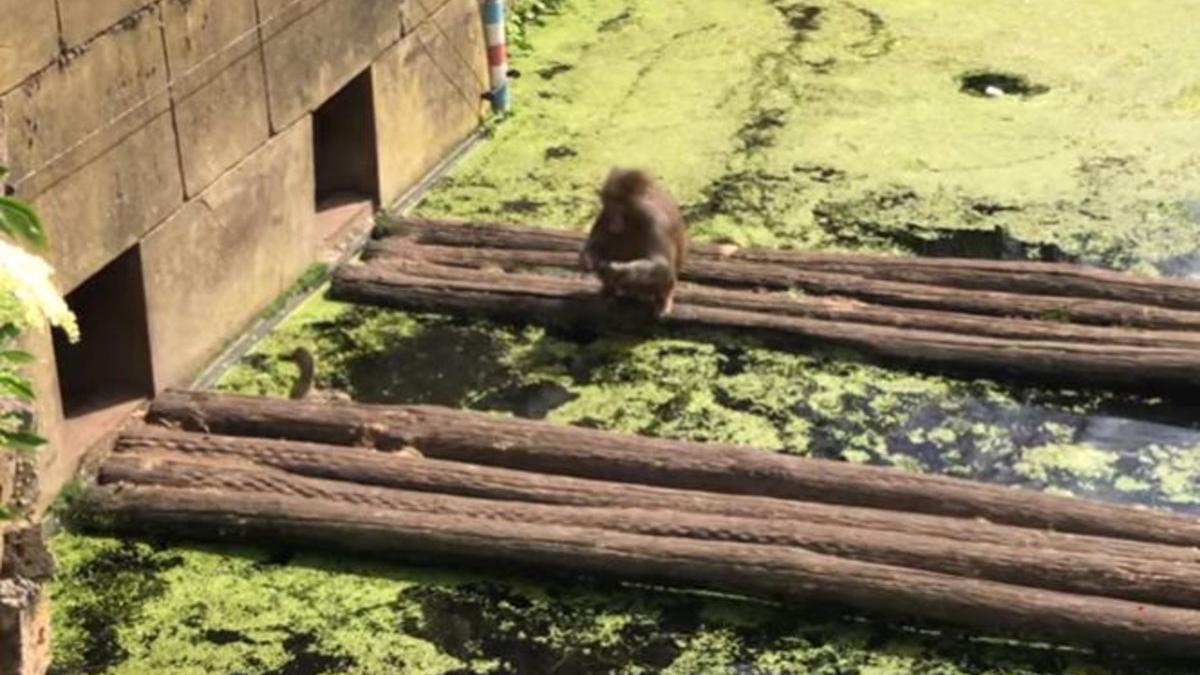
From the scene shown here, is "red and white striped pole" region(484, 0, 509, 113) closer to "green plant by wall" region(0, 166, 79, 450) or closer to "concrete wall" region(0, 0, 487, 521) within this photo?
"concrete wall" region(0, 0, 487, 521)

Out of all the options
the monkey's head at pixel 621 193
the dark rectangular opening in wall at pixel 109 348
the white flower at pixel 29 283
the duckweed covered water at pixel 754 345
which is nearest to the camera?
the white flower at pixel 29 283

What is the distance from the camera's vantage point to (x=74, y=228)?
6.71 m

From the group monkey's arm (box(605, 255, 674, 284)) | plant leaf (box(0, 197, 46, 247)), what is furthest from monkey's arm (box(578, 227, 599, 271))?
plant leaf (box(0, 197, 46, 247))

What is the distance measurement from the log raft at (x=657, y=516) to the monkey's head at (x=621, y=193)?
4.13 feet

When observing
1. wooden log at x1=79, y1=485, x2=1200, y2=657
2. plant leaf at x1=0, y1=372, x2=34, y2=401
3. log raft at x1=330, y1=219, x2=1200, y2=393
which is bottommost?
log raft at x1=330, y1=219, x2=1200, y2=393

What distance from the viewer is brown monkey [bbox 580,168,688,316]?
786cm

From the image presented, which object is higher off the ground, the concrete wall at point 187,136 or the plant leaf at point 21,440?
the plant leaf at point 21,440

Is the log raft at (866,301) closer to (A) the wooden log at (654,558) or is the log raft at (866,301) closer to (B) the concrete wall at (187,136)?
A: (B) the concrete wall at (187,136)

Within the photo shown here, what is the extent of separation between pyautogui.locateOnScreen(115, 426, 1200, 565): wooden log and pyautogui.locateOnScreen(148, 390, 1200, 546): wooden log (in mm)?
71

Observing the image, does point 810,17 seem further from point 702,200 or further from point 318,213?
point 318,213

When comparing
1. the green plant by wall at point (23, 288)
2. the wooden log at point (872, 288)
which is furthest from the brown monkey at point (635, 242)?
the green plant by wall at point (23, 288)

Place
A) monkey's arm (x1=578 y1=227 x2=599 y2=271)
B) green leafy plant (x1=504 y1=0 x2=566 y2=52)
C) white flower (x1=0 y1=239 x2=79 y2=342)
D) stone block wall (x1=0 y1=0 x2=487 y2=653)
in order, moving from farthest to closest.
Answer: green leafy plant (x1=504 y1=0 x2=566 y2=52)
monkey's arm (x1=578 y1=227 x2=599 y2=271)
stone block wall (x1=0 y1=0 x2=487 y2=653)
white flower (x1=0 y1=239 x2=79 y2=342)

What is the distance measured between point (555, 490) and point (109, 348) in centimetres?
188

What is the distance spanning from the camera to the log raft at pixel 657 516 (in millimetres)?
5930
